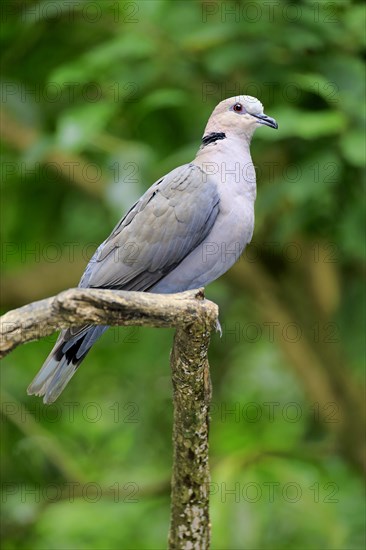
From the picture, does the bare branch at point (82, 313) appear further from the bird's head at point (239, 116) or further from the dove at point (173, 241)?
the bird's head at point (239, 116)

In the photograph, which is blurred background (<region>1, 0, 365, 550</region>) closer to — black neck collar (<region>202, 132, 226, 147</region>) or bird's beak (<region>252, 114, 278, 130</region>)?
bird's beak (<region>252, 114, 278, 130</region>)

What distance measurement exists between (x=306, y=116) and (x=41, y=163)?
163 cm

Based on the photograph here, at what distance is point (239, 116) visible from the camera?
3.46 metres

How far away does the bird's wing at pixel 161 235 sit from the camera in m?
3.11

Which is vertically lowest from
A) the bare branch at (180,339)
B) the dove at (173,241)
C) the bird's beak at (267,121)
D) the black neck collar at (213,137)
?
the bare branch at (180,339)

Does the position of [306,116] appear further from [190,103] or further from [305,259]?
[305,259]

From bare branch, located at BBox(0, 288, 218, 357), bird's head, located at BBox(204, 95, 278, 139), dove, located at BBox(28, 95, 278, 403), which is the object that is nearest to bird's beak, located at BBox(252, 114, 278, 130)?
bird's head, located at BBox(204, 95, 278, 139)

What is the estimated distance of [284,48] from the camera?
3.93 m

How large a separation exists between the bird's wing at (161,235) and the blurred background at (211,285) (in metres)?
0.47

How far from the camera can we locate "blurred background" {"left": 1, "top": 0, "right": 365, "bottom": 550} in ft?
12.5

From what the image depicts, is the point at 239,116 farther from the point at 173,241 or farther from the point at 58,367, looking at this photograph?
the point at 58,367

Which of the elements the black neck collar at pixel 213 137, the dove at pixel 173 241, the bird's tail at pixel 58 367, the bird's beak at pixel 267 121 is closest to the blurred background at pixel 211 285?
the bird's beak at pixel 267 121

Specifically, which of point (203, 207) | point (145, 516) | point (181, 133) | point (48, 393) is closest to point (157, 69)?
point (181, 133)

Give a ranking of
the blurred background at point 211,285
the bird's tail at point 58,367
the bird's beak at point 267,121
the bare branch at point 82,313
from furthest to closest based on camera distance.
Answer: the blurred background at point 211,285, the bird's beak at point 267,121, the bird's tail at point 58,367, the bare branch at point 82,313
